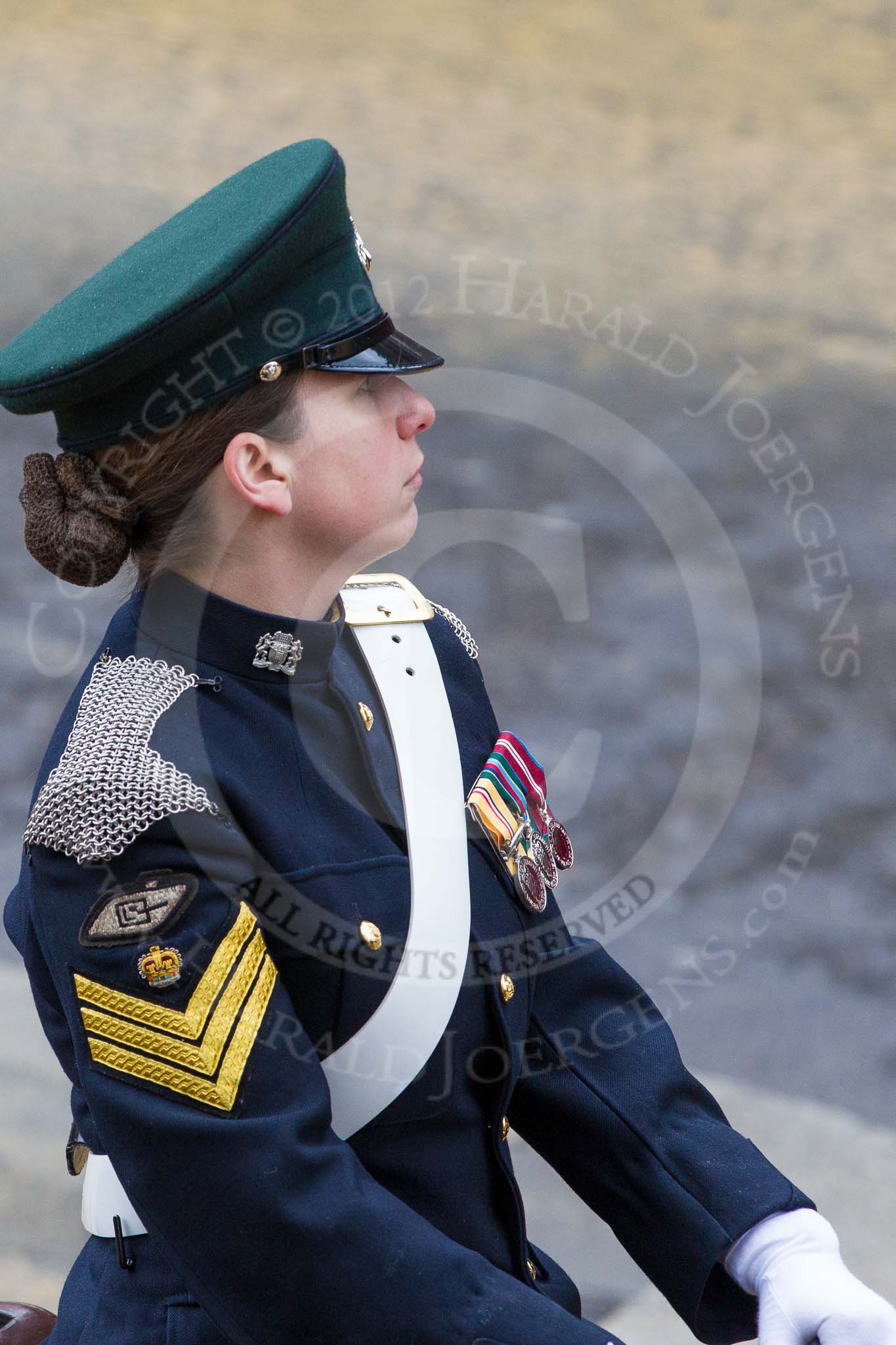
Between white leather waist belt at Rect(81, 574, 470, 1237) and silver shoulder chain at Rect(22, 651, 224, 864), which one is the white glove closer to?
white leather waist belt at Rect(81, 574, 470, 1237)

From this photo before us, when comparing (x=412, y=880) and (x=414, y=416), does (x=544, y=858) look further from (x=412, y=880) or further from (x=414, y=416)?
(x=414, y=416)

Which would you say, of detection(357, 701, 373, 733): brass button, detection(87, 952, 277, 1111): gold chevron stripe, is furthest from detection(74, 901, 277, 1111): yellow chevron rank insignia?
detection(357, 701, 373, 733): brass button

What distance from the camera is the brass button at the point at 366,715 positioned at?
104 centimetres

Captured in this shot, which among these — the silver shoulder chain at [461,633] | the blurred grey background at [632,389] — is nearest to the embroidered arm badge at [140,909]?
the silver shoulder chain at [461,633]

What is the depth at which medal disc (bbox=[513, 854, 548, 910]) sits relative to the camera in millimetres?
1061

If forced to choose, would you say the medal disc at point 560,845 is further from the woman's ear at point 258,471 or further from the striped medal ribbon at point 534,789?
the woman's ear at point 258,471

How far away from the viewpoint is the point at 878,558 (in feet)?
8.34

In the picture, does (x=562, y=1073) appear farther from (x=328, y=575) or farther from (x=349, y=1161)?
(x=328, y=575)

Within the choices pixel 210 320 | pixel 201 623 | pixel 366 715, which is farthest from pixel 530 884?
pixel 210 320

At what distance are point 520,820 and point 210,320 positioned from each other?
0.40 m

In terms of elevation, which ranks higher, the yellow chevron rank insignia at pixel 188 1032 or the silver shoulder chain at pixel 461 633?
the silver shoulder chain at pixel 461 633

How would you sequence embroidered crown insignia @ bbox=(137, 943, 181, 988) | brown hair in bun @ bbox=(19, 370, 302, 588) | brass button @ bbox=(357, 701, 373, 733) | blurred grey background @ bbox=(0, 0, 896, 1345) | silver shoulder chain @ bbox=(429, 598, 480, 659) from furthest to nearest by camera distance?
blurred grey background @ bbox=(0, 0, 896, 1345), silver shoulder chain @ bbox=(429, 598, 480, 659), brass button @ bbox=(357, 701, 373, 733), brown hair in bun @ bbox=(19, 370, 302, 588), embroidered crown insignia @ bbox=(137, 943, 181, 988)

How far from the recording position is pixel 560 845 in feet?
3.77

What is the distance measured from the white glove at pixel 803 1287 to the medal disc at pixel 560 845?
29cm
